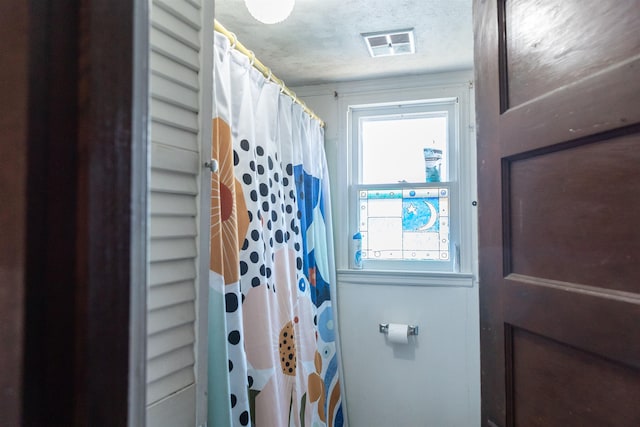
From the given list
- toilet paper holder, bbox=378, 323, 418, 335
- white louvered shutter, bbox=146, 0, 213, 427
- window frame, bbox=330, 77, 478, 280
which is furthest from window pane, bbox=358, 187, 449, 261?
white louvered shutter, bbox=146, 0, 213, 427

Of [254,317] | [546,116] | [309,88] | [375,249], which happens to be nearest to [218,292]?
[254,317]

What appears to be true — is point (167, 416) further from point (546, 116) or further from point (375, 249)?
point (375, 249)

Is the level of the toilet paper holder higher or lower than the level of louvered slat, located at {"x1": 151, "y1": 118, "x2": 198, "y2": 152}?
lower

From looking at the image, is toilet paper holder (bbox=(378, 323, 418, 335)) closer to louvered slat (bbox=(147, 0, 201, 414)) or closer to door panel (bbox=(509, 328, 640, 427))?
door panel (bbox=(509, 328, 640, 427))

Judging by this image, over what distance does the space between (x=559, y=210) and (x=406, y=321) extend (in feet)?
5.44

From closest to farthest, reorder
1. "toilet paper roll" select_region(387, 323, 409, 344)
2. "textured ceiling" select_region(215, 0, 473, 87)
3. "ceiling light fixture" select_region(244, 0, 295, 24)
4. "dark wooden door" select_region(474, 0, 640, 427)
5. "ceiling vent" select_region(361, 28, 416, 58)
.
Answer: "dark wooden door" select_region(474, 0, 640, 427) < "ceiling light fixture" select_region(244, 0, 295, 24) < "textured ceiling" select_region(215, 0, 473, 87) < "ceiling vent" select_region(361, 28, 416, 58) < "toilet paper roll" select_region(387, 323, 409, 344)

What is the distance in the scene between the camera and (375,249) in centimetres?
228

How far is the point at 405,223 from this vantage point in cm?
222

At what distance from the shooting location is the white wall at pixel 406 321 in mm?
2049

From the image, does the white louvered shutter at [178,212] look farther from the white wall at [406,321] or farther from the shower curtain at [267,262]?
the white wall at [406,321]

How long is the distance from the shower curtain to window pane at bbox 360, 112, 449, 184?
1.18 feet

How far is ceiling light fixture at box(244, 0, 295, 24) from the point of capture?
1206 millimetres

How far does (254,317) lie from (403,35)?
1.45 m

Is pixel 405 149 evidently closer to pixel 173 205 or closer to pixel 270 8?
pixel 270 8
